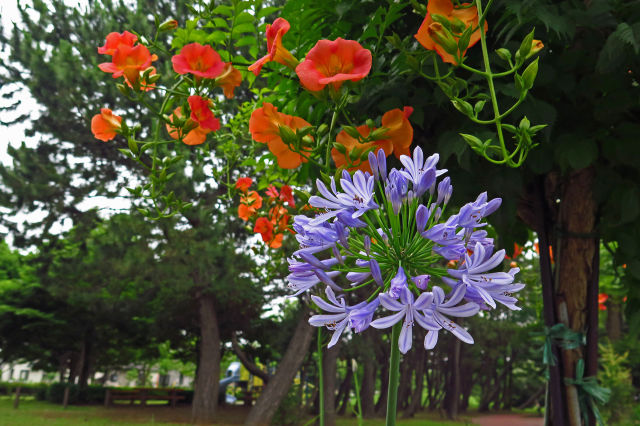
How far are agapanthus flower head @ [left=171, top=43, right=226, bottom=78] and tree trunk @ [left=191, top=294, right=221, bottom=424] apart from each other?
14603 mm

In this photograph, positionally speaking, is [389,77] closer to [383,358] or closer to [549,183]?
[549,183]

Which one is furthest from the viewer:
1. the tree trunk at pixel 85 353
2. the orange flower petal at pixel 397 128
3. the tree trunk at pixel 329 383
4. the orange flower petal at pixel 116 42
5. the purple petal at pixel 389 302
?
the tree trunk at pixel 85 353

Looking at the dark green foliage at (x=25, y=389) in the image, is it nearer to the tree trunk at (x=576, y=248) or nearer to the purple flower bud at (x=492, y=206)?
the tree trunk at (x=576, y=248)

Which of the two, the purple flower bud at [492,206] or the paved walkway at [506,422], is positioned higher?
the purple flower bud at [492,206]

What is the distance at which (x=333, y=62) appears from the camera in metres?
1.24

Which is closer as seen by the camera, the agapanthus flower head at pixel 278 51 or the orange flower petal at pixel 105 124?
the agapanthus flower head at pixel 278 51

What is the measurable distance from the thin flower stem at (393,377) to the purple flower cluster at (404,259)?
0.8 inches

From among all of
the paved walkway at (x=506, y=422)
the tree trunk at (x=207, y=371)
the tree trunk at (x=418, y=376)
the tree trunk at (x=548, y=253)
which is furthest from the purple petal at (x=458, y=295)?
the tree trunk at (x=418, y=376)

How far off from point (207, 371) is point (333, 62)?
15880mm

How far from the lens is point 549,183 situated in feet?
8.35

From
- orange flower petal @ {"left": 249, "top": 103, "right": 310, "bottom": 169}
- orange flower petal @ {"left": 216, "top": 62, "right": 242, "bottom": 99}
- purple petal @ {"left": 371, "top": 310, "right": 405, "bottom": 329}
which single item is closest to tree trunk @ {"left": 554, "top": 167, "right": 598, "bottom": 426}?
orange flower petal @ {"left": 249, "top": 103, "right": 310, "bottom": 169}

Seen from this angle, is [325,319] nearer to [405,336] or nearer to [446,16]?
[405,336]

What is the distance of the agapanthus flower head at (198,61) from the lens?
5.36 ft

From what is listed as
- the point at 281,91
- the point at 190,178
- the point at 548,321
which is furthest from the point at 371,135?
the point at 190,178
